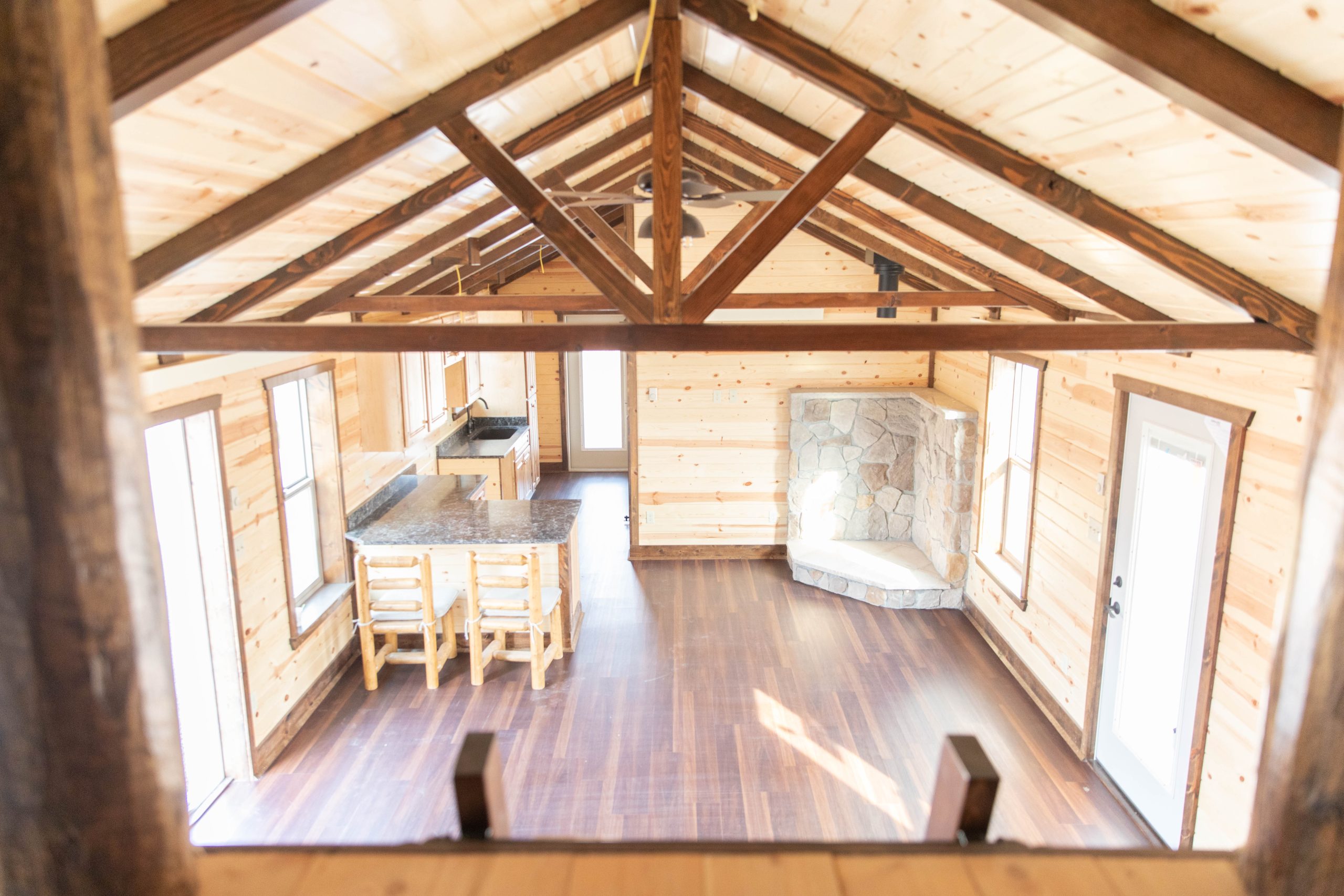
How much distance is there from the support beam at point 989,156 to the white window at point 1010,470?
7.35 feet

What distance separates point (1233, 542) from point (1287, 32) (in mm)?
2131

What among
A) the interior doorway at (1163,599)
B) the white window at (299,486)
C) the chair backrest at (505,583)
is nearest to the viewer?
the interior doorway at (1163,599)

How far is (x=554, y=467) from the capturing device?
33.3ft

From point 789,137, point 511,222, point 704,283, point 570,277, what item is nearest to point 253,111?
point 704,283

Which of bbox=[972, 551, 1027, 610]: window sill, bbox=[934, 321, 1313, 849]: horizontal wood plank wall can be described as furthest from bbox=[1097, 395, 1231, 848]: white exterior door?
bbox=[972, 551, 1027, 610]: window sill

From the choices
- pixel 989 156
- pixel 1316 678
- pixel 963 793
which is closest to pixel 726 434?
pixel 989 156

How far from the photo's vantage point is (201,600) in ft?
12.2

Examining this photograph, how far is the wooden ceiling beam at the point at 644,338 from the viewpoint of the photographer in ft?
9.53

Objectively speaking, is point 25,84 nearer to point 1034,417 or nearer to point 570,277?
point 1034,417

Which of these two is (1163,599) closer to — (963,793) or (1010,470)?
(1010,470)

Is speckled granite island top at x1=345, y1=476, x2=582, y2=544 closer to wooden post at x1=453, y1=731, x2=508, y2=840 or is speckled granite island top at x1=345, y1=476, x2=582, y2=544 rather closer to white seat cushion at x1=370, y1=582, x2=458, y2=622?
white seat cushion at x1=370, y1=582, x2=458, y2=622

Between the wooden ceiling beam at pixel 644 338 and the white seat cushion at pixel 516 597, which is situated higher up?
the wooden ceiling beam at pixel 644 338

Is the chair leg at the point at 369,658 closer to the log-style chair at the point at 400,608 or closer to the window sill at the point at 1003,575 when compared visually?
→ the log-style chair at the point at 400,608

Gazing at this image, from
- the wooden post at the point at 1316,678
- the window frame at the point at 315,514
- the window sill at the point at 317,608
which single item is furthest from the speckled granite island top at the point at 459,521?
the wooden post at the point at 1316,678
